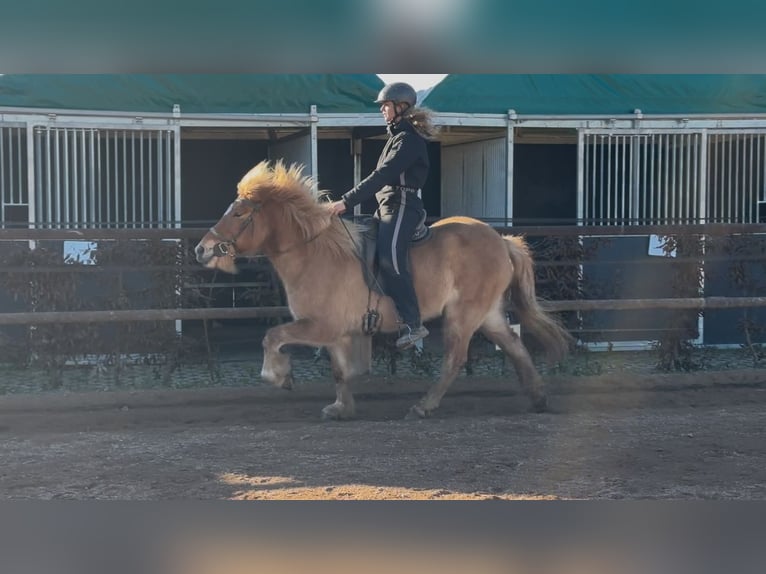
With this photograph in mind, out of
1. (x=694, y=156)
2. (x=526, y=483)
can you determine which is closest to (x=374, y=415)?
(x=526, y=483)

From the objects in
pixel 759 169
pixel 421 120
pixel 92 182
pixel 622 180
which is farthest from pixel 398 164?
pixel 759 169

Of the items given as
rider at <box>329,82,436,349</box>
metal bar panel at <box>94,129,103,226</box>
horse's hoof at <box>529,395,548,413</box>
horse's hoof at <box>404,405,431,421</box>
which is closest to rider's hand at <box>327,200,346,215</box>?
rider at <box>329,82,436,349</box>

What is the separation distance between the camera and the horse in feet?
23.1

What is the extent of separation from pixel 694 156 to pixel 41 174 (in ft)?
24.9

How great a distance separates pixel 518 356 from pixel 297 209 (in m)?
2.19

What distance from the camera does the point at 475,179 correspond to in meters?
12.4

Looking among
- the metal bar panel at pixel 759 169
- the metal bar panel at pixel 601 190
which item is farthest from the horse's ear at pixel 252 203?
the metal bar panel at pixel 759 169

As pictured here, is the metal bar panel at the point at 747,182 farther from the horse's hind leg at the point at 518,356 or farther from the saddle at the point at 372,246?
the saddle at the point at 372,246

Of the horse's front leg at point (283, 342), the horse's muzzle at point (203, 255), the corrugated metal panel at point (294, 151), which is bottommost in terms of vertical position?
the horse's front leg at point (283, 342)

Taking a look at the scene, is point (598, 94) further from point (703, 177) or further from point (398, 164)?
point (398, 164)

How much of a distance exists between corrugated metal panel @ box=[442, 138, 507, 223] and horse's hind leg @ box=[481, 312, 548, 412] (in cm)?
301

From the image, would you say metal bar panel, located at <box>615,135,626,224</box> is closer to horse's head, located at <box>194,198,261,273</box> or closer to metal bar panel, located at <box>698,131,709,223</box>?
metal bar panel, located at <box>698,131,709,223</box>

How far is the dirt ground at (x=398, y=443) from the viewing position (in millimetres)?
5336

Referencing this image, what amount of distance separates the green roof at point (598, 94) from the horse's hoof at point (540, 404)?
4.32 m
